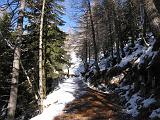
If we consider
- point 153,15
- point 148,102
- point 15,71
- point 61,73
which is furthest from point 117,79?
point 15,71

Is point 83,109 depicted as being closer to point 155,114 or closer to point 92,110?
point 92,110

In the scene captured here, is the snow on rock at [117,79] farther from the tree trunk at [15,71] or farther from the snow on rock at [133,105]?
the tree trunk at [15,71]

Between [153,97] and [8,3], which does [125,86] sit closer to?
[153,97]

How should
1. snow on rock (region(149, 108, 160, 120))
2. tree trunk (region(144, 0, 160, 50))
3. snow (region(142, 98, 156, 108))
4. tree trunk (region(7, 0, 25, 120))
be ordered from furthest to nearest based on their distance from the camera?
snow (region(142, 98, 156, 108)) < snow on rock (region(149, 108, 160, 120)) < tree trunk (region(7, 0, 25, 120)) < tree trunk (region(144, 0, 160, 50))

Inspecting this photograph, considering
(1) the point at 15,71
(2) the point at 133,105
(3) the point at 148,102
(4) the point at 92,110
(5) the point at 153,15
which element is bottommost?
(4) the point at 92,110

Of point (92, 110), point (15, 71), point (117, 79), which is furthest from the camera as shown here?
point (117, 79)

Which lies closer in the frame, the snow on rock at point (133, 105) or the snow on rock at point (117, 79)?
the snow on rock at point (133, 105)

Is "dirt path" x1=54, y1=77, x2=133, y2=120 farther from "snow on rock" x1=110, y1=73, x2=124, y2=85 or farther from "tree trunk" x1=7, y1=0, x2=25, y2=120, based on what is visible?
"snow on rock" x1=110, y1=73, x2=124, y2=85

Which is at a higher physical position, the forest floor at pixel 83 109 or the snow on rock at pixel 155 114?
the snow on rock at pixel 155 114

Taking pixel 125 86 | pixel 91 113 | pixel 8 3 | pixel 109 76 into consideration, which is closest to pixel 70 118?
pixel 91 113

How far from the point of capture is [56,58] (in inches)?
1086

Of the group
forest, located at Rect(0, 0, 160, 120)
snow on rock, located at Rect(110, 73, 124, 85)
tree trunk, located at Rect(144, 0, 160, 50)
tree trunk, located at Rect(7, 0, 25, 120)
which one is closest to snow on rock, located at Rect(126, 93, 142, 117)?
forest, located at Rect(0, 0, 160, 120)

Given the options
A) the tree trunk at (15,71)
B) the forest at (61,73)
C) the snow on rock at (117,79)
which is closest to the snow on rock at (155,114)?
the forest at (61,73)

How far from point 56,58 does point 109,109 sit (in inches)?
466
